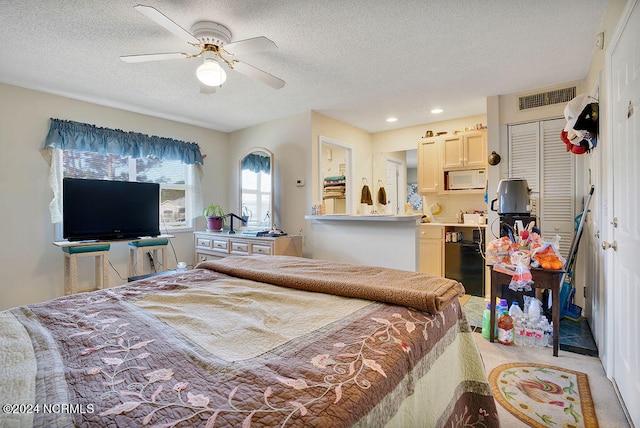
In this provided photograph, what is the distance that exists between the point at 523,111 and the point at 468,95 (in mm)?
613

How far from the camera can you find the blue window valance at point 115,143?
3398 mm

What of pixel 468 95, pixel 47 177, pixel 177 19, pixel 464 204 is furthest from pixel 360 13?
pixel 47 177

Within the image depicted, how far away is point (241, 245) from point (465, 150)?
3321 mm

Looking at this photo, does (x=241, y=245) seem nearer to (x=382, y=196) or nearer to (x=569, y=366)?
(x=382, y=196)

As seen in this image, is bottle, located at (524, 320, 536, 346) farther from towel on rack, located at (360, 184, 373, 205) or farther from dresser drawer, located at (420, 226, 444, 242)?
towel on rack, located at (360, 184, 373, 205)

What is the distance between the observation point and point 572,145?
268 cm

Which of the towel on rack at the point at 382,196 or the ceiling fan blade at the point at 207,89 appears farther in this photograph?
the towel on rack at the point at 382,196

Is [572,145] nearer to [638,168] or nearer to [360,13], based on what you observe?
[638,168]

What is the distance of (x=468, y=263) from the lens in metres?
3.98

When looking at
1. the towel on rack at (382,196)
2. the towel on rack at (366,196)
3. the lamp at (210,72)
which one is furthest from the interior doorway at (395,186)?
the lamp at (210,72)

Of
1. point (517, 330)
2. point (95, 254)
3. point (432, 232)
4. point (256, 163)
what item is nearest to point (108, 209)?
point (95, 254)

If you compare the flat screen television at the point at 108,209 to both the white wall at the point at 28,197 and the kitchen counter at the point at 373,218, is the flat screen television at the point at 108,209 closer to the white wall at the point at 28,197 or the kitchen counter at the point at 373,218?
the white wall at the point at 28,197

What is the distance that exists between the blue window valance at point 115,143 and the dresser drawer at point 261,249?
174 cm

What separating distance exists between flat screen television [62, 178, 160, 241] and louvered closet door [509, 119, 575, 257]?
4492 millimetres
